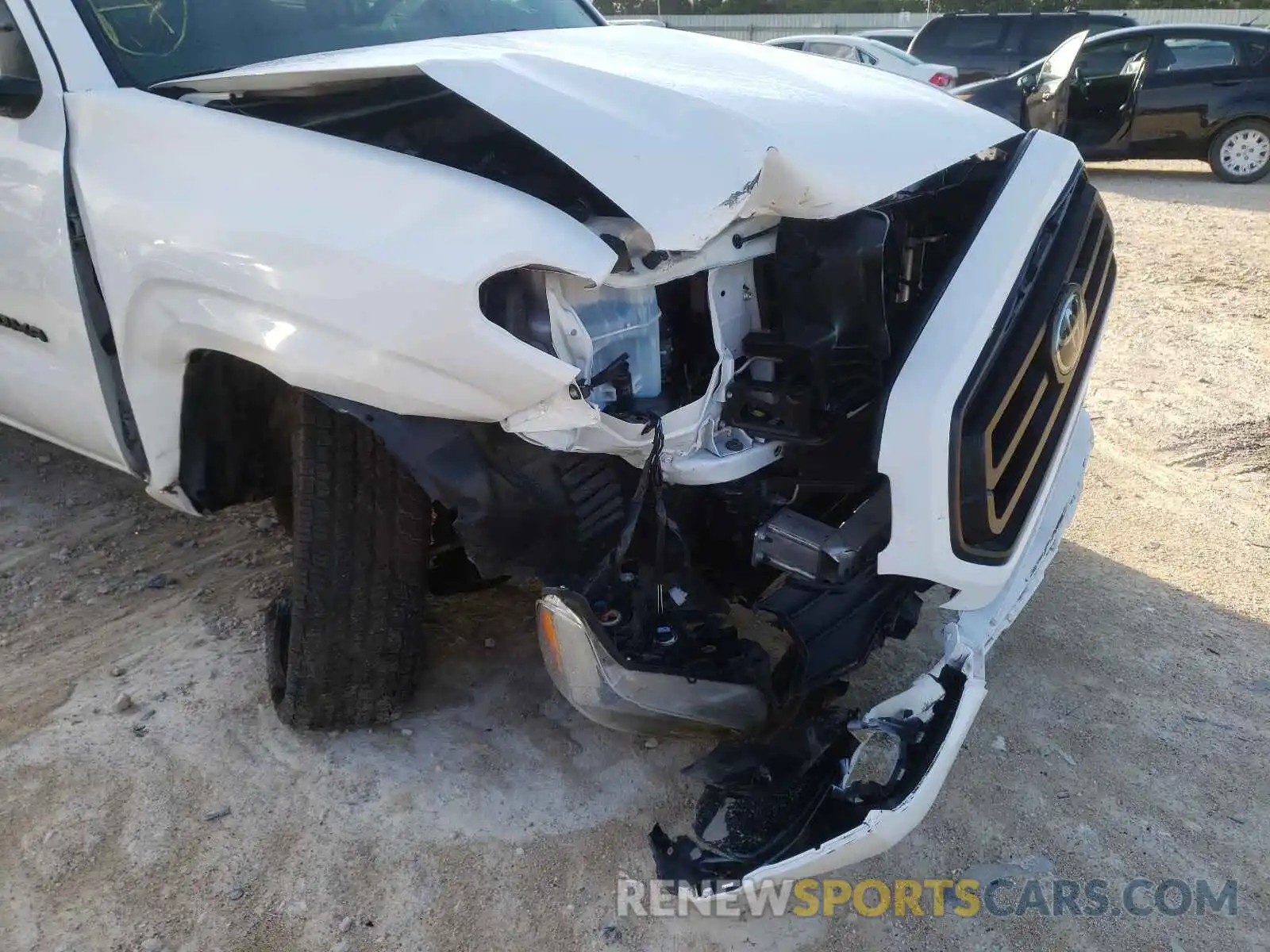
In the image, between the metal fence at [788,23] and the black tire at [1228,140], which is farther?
the metal fence at [788,23]

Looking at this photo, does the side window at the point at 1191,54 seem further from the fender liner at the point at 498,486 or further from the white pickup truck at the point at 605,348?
the fender liner at the point at 498,486

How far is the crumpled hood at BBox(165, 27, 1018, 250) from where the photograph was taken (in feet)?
5.96

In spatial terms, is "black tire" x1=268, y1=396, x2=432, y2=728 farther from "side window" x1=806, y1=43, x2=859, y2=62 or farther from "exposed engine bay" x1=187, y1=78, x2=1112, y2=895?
"side window" x1=806, y1=43, x2=859, y2=62

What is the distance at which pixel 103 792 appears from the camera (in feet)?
8.02

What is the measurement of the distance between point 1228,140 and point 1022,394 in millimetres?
9597

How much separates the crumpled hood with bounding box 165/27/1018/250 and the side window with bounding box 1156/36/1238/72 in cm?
905

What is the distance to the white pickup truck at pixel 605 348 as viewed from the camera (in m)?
1.86

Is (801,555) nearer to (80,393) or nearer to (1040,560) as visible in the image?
(1040,560)

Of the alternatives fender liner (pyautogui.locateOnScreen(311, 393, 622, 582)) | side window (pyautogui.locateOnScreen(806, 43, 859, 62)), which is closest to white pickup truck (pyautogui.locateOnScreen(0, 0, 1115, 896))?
fender liner (pyautogui.locateOnScreen(311, 393, 622, 582))

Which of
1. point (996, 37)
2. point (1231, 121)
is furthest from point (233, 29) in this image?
point (996, 37)

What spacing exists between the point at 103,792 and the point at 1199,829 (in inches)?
102

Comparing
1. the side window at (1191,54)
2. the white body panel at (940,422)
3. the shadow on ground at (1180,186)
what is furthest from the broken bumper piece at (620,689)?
the side window at (1191,54)

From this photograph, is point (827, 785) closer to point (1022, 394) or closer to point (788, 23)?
point (1022, 394)

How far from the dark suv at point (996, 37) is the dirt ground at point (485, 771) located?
12.1 meters
